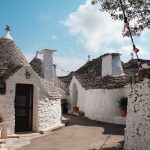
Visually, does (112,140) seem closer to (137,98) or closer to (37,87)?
(137,98)

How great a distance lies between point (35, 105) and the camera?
15.1 metres

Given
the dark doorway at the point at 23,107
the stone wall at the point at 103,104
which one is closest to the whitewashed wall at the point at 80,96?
the stone wall at the point at 103,104

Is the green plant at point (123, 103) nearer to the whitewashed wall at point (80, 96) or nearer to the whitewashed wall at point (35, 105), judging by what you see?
the whitewashed wall at point (35, 105)

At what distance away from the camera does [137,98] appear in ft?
31.2

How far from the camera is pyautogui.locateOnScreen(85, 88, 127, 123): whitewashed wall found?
19.4 meters

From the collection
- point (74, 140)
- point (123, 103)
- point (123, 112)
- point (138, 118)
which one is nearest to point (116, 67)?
point (123, 103)

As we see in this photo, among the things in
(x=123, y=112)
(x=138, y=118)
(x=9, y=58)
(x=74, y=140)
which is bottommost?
(x=74, y=140)

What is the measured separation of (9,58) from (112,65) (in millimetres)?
9317

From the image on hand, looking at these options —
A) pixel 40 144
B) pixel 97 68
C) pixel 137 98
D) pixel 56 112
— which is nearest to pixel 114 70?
pixel 97 68

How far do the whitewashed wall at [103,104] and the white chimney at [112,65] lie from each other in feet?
6.66

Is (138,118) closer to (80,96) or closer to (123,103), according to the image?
(123,103)

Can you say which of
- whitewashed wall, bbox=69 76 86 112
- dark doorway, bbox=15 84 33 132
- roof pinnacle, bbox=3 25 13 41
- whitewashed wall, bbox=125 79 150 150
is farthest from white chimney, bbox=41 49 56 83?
whitewashed wall, bbox=125 79 150 150

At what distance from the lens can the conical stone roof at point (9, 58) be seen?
588 inches

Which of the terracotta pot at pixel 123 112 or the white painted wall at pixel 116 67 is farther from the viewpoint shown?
the white painted wall at pixel 116 67
